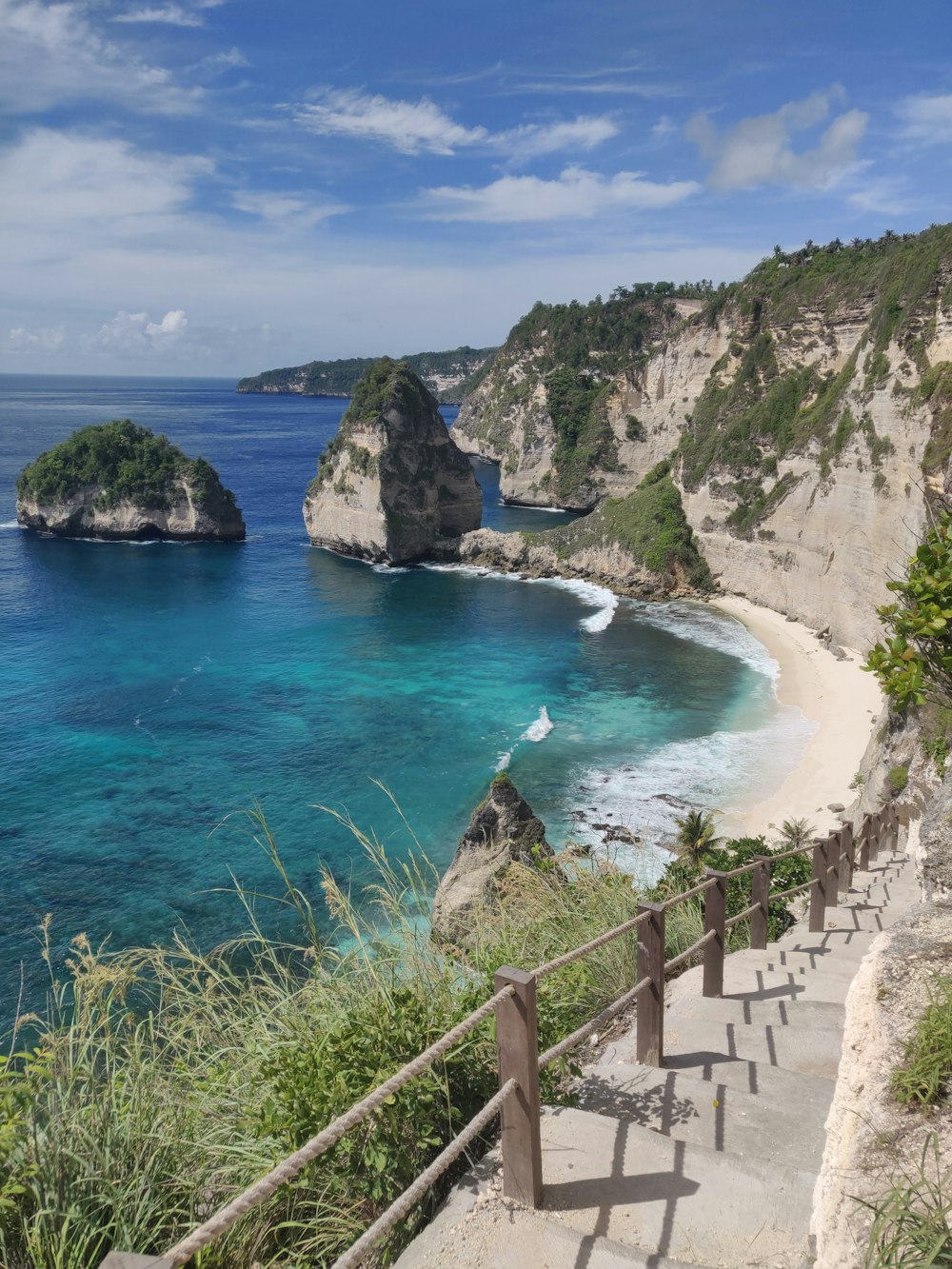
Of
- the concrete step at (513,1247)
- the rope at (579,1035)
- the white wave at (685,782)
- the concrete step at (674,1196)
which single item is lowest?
the white wave at (685,782)

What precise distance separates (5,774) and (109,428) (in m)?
52.0

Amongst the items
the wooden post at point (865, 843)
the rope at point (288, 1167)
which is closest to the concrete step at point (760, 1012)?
the rope at point (288, 1167)

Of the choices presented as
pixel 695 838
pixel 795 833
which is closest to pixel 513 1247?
pixel 695 838

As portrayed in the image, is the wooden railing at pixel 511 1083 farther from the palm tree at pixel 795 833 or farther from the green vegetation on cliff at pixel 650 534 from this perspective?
the green vegetation on cliff at pixel 650 534

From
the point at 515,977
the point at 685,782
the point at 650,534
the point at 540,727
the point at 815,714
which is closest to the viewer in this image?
the point at 515,977

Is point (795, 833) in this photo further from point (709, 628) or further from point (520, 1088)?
point (709, 628)

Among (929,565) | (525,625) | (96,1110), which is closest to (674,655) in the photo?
(525,625)

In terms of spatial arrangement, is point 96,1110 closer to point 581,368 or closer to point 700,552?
point 700,552

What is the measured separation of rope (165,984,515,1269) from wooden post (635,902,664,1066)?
1.91 meters

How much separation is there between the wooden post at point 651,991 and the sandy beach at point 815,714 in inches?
827

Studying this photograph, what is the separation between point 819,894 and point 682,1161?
22.6 ft

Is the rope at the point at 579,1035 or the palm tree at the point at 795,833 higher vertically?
the rope at the point at 579,1035

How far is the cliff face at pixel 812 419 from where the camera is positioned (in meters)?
38.0

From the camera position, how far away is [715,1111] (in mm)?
4875
